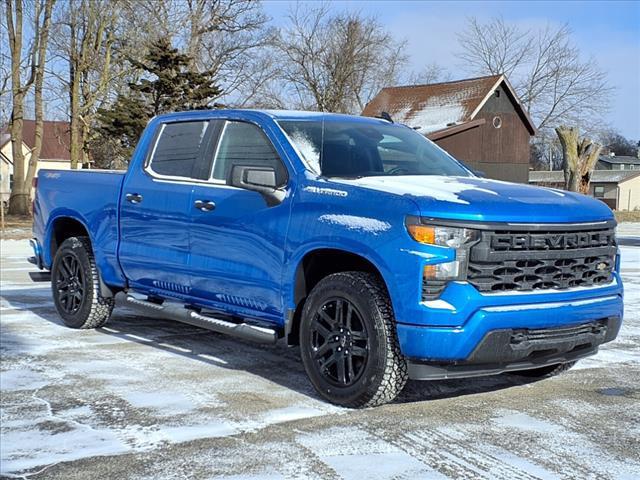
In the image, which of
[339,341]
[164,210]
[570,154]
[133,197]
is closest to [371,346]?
[339,341]

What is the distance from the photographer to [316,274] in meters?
5.39

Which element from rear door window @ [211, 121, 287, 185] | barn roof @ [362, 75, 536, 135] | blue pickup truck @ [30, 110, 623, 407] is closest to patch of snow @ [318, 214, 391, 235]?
blue pickup truck @ [30, 110, 623, 407]

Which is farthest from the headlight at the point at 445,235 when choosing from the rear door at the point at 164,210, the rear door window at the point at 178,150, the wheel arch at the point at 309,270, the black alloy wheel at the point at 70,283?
the black alloy wheel at the point at 70,283

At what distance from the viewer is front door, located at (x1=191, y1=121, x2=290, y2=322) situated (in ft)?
17.7

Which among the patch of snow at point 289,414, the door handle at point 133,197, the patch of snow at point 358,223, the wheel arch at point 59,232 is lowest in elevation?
the patch of snow at point 289,414

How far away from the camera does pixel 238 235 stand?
18.5 feet

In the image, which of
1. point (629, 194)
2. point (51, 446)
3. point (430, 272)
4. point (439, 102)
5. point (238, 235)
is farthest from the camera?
point (629, 194)

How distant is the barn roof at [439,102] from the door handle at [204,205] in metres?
30.3

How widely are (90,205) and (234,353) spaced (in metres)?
1.94

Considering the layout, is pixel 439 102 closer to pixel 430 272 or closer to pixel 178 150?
pixel 178 150

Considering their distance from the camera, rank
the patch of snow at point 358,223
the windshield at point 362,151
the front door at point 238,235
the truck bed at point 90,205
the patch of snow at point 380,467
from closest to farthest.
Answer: the patch of snow at point 380,467
the patch of snow at point 358,223
the front door at point 238,235
the windshield at point 362,151
the truck bed at point 90,205

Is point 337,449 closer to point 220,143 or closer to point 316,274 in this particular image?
point 316,274

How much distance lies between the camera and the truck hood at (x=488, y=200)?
4527 mm

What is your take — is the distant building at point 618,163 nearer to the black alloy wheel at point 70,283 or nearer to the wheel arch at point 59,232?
the wheel arch at point 59,232
